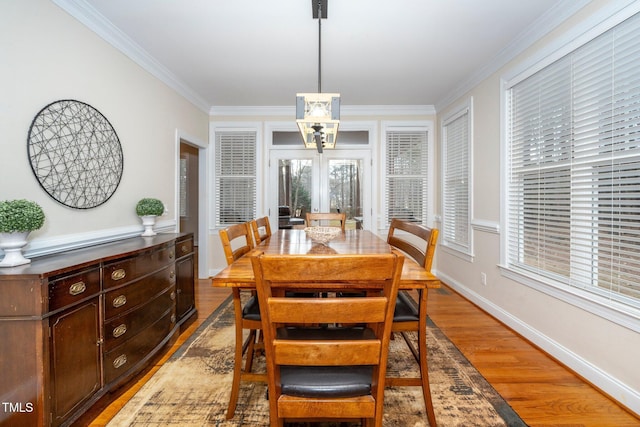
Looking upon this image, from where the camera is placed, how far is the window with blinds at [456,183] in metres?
3.52

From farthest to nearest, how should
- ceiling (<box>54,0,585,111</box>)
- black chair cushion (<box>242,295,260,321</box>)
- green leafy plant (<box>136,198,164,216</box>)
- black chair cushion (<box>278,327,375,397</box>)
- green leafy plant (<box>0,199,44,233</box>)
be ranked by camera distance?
green leafy plant (<box>136,198,164,216</box>)
ceiling (<box>54,0,585,111</box>)
black chair cushion (<box>242,295,260,321</box>)
green leafy plant (<box>0,199,44,233</box>)
black chair cushion (<box>278,327,375,397</box>)

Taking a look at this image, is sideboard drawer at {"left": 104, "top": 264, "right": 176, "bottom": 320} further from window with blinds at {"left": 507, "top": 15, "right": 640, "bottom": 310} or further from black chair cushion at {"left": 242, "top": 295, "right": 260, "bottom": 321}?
window with blinds at {"left": 507, "top": 15, "right": 640, "bottom": 310}

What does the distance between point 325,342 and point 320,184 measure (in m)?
3.54

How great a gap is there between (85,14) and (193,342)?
2.59 metres

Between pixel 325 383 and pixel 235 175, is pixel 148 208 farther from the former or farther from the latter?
pixel 325 383

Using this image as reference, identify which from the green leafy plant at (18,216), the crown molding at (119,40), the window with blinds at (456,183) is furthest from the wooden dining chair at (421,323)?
the crown molding at (119,40)

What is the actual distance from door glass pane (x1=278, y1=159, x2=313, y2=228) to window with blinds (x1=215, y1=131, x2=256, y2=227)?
403mm

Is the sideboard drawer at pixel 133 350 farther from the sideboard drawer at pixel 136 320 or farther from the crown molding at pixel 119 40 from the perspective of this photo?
the crown molding at pixel 119 40

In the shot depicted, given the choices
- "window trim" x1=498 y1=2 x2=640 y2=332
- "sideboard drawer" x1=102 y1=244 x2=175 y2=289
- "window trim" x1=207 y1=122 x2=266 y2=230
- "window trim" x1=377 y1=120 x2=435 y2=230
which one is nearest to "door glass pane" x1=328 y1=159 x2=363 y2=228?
"window trim" x1=377 y1=120 x2=435 y2=230

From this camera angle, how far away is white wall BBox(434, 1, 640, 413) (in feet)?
5.64

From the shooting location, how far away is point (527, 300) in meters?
2.48

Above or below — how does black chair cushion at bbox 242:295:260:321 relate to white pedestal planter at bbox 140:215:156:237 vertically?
below

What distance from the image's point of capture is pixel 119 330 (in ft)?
5.81

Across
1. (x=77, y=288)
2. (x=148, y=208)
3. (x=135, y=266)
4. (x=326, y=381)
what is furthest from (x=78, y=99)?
(x=326, y=381)
